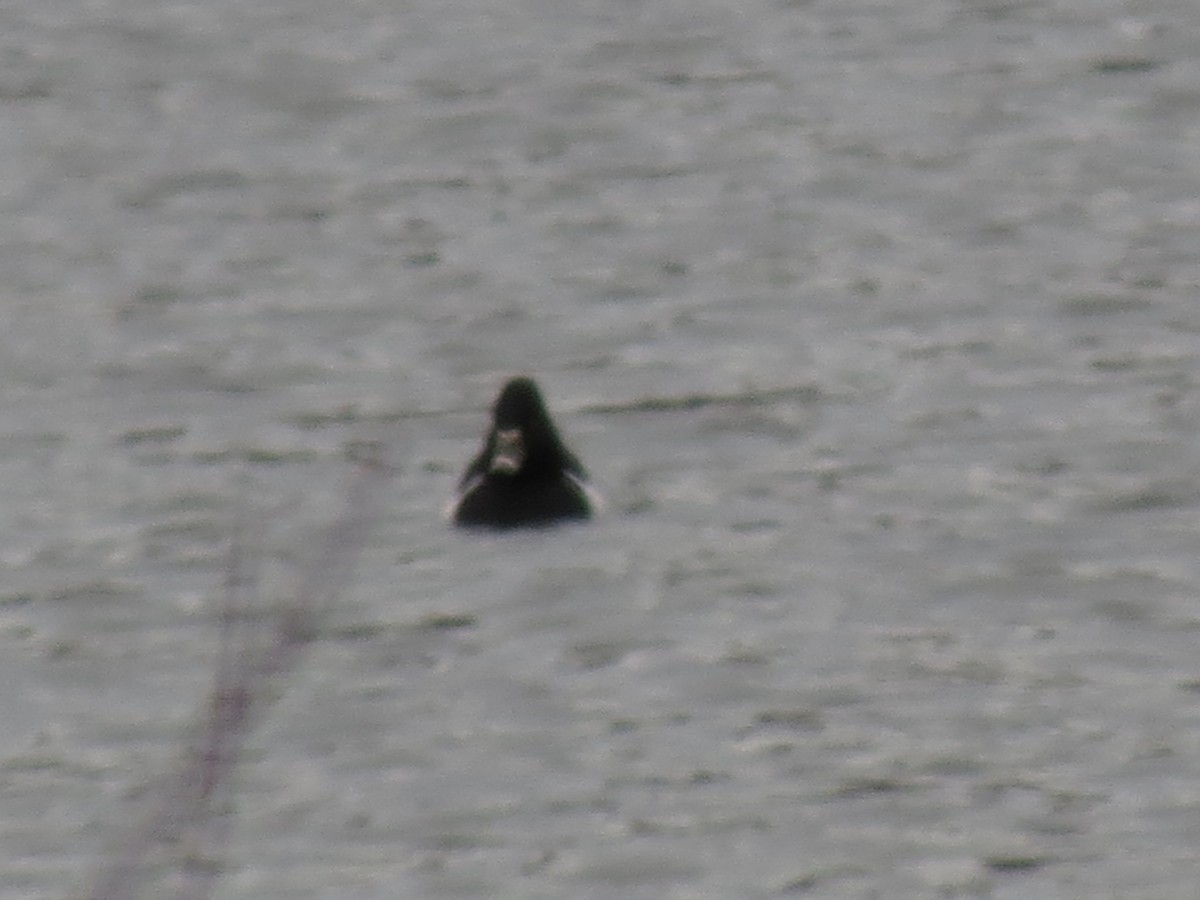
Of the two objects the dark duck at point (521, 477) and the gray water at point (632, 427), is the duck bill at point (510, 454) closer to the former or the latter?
the dark duck at point (521, 477)

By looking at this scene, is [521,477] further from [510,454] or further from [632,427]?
[632,427]

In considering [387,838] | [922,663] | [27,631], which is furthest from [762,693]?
[27,631]

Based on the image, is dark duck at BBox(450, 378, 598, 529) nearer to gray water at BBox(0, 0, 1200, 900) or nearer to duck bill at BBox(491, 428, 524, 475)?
duck bill at BBox(491, 428, 524, 475)

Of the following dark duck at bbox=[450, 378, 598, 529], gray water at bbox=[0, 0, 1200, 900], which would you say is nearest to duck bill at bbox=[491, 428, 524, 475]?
dark duck at bbox=[450, 378, 598, 529]

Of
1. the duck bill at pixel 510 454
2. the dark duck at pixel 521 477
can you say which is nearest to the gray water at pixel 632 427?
the dark duck at pixel 521 477

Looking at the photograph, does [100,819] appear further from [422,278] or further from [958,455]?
[422,278]

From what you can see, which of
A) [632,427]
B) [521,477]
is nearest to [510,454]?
[521,477]
